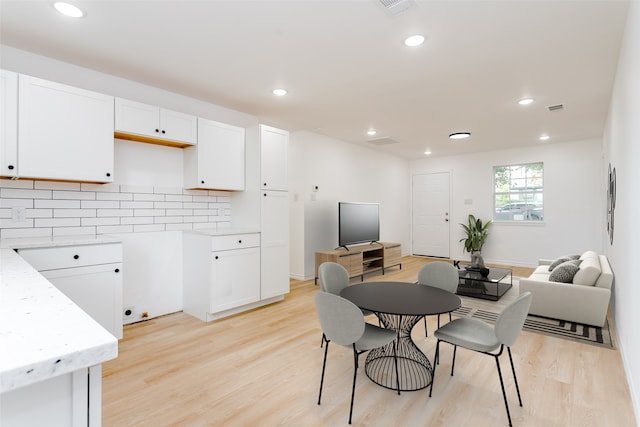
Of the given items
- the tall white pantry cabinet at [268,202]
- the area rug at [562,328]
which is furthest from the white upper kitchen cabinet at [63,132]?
the area rug at [562,328]

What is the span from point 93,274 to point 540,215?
7550mm

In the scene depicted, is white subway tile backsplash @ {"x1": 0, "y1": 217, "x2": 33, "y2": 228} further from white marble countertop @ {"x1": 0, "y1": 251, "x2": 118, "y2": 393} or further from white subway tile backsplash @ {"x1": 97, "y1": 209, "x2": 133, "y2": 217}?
white marble countertop @ {"x1": 0, "y1": 251, "x2": 118, "y2": 393}

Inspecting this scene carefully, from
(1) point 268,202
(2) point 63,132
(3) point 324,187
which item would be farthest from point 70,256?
(3) point 324,187

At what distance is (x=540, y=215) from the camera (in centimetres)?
676

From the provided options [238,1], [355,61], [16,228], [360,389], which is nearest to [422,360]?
[360,389]

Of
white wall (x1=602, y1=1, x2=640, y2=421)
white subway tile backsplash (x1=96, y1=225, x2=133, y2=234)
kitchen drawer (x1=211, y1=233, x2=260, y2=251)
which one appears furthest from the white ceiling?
kitchen drawer (x1=211, y1=233, x2=260, y2=251)

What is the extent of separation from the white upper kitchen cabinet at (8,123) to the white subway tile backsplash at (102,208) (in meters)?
0.36

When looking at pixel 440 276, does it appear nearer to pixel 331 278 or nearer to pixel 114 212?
pixel 331 278

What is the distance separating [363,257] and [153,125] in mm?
3973

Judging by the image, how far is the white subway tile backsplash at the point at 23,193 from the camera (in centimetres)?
272

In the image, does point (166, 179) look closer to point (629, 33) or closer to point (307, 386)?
point (307, 386)

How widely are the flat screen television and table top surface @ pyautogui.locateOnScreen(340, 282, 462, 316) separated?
109 inches

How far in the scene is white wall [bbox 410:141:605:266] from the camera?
618 centimetres

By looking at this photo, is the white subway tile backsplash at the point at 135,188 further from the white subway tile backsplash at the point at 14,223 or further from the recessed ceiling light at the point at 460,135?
the recessed ceiling light at the point at 460,135
